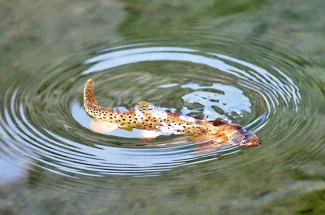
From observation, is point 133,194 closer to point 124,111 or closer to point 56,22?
point 124,111

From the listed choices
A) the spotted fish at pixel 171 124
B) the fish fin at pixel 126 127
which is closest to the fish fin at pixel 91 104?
the spotted fish at pixel 171 124

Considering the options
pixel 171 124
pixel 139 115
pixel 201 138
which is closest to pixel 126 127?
pixel 139 115

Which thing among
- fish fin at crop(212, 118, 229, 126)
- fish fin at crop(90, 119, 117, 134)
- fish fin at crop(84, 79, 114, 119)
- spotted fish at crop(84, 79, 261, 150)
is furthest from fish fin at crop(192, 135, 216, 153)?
fish fin at crop(84, 79, 114, 119)

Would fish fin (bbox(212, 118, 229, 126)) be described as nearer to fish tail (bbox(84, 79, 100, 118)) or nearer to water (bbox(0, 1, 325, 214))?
water (bbox(0, 1, 325, 214))

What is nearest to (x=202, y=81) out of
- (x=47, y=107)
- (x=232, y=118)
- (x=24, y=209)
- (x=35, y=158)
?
(x=232, y=118)

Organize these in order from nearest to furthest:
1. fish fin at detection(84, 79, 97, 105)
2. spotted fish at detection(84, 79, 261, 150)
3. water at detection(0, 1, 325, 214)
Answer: water at detection(0, 1, 325, 214) < spotted fish at detection(84, 79, 261, 150) < fish fin at detection(84, 79, 97, 105)

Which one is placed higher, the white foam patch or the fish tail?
the fish tail

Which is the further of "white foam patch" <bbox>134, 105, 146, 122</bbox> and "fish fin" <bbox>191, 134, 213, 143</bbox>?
"white foam patch" <bbox>134, 105, 146, 122</bbox>

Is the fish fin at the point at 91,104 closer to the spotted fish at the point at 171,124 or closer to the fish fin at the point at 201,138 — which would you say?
the spotted fish at the point at 171,124

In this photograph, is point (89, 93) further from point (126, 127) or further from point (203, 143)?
point (203, 143)
